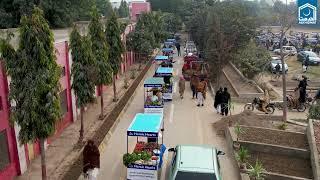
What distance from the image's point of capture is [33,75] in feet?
34.2

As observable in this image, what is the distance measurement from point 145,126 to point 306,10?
41.2 feet

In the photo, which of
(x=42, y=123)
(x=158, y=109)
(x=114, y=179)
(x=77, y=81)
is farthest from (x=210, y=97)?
(x=42, y=123)

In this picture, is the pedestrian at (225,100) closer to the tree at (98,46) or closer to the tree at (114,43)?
the tree at (114,43)

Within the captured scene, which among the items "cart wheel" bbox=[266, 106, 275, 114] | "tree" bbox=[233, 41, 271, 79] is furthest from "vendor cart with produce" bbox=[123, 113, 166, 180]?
"tree" bbox=[233, 41, 271, 79]

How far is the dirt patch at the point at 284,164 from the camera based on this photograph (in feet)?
43.9

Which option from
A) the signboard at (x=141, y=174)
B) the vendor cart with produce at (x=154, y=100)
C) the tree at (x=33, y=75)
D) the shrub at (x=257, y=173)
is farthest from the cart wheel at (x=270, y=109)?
the tree at (x=33, y=75)

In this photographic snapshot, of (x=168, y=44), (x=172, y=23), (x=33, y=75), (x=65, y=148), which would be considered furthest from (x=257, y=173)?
(x=172, y=23)

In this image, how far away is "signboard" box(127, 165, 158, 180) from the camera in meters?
12.2

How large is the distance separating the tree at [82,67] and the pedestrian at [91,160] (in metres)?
4.32

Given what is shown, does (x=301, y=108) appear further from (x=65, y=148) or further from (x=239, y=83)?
(x=65, y=148)

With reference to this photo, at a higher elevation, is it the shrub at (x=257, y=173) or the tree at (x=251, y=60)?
the tree at (x=251, y=60)

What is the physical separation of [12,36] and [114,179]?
5668 millimetres

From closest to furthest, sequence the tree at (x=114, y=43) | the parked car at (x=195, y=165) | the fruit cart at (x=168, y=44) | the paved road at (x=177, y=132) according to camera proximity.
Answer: the parked car at (x=195, y=165)
the paved road at (x=177, y=132)
the tree at (x=114, y=43)
the fruit cart at (x=168, y=44)

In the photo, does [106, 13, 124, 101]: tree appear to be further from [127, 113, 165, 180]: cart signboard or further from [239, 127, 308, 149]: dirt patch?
[127, 113, 165, 180]: cart signboard
